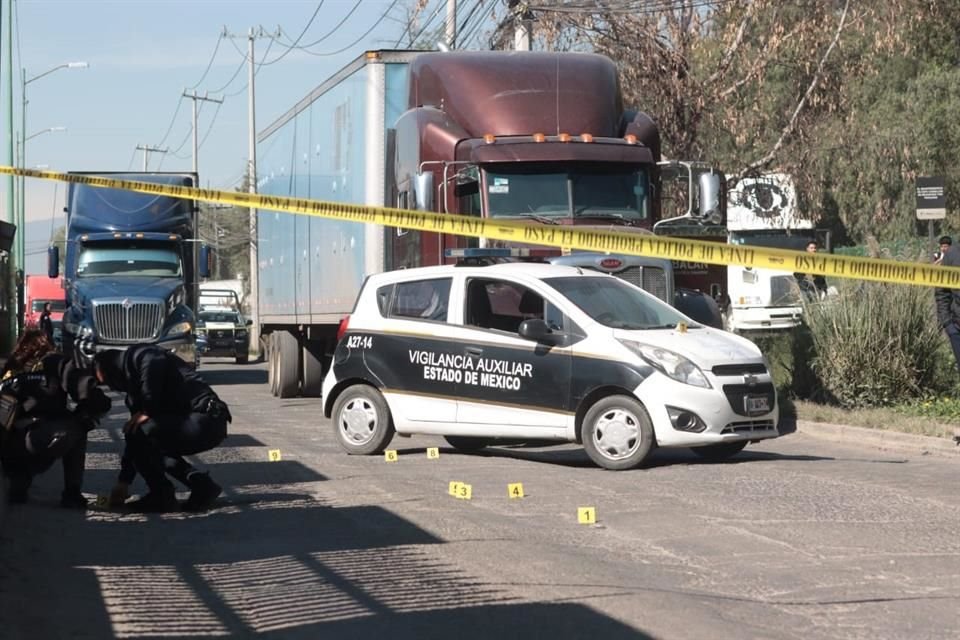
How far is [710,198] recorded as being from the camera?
1833 centimetres

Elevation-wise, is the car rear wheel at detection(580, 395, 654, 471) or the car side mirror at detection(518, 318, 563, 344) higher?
the car side mirror at detection(518, 318, 563, 344)

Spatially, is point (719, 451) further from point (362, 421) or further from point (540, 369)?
point (362, 421)

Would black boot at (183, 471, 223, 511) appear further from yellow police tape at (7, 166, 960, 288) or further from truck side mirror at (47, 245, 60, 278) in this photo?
truck side mirror at (47, 245, 60, 278)

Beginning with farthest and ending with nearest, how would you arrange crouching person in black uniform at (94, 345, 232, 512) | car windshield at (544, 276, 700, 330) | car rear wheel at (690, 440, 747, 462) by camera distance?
car rear wheel at (690, 440, 747, 462) < car windshield at (544, 276, 700, 330) < crouching person in black uniform at (94, 345, 232, 512)

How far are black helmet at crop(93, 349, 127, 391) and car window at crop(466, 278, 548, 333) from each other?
13.4 ft

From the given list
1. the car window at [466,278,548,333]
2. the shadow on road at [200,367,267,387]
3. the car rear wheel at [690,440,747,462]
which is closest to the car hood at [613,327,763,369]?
the car rear wheel at [690,440,747,462]

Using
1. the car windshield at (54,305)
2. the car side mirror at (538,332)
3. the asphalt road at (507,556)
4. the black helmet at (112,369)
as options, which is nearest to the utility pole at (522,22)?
the car side mirror at (538,332)

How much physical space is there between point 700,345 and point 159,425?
15.6ft

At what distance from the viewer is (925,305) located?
1825 cm

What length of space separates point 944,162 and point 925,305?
82.7 ft

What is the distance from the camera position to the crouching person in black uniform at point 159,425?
11367 mm

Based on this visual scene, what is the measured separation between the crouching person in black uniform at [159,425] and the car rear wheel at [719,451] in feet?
15.6

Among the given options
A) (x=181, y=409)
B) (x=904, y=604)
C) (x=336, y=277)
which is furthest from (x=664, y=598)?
(x=336, y=277)

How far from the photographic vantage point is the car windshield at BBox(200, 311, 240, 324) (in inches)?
1768
